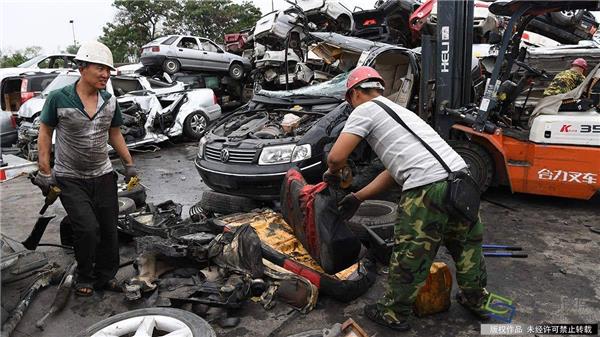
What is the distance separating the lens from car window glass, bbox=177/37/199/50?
12953 mm

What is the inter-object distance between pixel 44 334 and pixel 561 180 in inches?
196

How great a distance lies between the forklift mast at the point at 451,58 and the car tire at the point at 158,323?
3984mm

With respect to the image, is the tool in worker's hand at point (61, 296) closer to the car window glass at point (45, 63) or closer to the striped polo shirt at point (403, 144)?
the striped polo shirt at point (403, 144)

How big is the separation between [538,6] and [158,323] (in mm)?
4667

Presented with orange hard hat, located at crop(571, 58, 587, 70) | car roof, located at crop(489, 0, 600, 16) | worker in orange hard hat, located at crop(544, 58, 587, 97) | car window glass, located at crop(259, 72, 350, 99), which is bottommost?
car window glass, located at crop(259, 72, 350, 99)

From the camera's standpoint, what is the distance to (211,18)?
28.7 m

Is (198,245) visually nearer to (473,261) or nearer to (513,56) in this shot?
(473,261)

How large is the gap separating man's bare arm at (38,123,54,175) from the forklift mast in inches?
165

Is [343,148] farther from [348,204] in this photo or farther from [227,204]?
[227,204]

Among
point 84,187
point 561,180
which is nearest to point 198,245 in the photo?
point 84,187

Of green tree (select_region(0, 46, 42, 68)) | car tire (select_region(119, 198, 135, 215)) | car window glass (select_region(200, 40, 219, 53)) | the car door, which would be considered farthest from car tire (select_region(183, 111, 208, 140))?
green tree (select_region(0, 46, 42, 68))

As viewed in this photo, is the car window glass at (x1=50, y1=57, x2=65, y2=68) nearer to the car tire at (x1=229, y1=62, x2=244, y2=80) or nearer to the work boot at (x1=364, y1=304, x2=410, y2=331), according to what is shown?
the car tire at (x1=229, y1=62, x2=244, y2=80)

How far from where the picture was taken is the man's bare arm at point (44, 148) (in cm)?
303

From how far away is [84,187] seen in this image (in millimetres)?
3260
